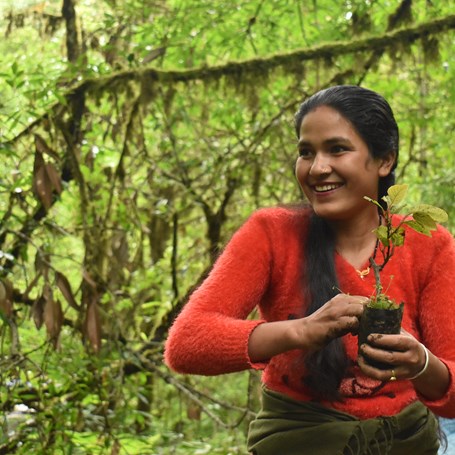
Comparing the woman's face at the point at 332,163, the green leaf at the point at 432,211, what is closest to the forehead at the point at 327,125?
the woman's face at the point at 332,163

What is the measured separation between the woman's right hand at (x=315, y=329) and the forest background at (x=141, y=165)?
2.03 metres

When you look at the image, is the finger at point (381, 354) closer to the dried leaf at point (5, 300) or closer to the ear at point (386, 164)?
the ear at point (386, 164)

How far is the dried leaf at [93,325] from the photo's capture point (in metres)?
Result: 3.81

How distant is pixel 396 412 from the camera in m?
1.89

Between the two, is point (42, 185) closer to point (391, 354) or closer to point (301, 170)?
point (301, 170)

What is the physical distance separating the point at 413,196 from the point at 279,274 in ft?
18.2

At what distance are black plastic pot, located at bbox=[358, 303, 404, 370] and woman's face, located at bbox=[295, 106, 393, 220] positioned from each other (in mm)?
468

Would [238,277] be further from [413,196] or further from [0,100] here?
[413,196]

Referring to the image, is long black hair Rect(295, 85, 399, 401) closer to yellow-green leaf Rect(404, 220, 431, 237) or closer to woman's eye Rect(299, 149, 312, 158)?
woman's eye Rect(299, 149, 312, 158)

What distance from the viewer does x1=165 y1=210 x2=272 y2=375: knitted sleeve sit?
176cm

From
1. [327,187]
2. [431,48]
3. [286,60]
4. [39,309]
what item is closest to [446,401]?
[327,187]

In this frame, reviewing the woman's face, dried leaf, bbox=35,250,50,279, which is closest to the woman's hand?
the woman's face

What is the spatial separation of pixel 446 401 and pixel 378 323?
0.36 m

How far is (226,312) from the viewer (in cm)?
187
